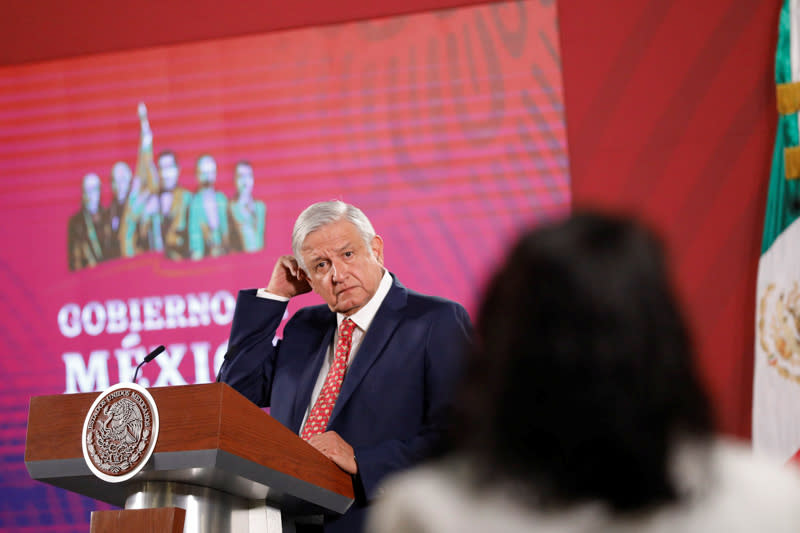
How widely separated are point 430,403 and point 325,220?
2.04 ft

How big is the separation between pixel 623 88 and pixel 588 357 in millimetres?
3433

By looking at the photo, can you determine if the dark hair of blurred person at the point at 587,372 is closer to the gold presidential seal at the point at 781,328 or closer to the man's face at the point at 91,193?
the gold presidential seal at the point at 781,328

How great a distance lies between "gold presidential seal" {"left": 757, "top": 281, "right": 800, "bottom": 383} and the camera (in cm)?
335

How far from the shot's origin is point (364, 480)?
204 cm

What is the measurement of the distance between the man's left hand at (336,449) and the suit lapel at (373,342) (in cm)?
18

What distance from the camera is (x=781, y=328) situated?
11.2 feet

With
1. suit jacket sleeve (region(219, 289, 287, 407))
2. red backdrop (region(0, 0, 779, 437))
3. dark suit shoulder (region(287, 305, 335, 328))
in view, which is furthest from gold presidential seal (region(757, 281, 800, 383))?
suit jacket sleeve (region(219, 289, 287, 407))

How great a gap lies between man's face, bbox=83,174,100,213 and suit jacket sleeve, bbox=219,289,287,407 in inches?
72.3

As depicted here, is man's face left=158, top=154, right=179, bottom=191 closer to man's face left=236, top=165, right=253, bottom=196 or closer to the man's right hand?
man's face left=236, top=165, right=253, bottom=196

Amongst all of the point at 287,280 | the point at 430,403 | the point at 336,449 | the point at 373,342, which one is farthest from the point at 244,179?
the point at 336,449

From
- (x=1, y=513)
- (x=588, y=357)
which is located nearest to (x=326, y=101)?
(x=1, y=513)

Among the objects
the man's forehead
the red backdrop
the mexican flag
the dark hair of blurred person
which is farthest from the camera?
the red backdrop

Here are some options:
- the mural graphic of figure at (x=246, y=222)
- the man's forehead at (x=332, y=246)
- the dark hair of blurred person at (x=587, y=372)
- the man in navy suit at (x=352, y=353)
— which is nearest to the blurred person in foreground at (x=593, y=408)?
the dark hair of blurred person at (x=587, y=372)

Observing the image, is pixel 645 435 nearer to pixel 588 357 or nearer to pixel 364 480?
pixel 588 357
